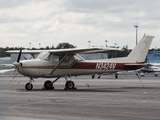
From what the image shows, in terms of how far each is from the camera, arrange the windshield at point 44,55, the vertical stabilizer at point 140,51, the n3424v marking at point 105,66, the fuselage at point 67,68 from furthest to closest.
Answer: the vertical stabilizer at point 140,51
the n3424v marking at point 105,66
the windshield at point 44,55
the fuselage at point 67,68

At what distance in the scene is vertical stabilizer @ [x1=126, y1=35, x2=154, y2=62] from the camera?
30406 mm

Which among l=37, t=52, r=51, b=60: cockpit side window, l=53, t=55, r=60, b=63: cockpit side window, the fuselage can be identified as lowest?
the fuselage

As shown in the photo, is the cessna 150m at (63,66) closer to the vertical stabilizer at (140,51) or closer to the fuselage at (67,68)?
the fuselage at (67,68)

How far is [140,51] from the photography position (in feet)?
101

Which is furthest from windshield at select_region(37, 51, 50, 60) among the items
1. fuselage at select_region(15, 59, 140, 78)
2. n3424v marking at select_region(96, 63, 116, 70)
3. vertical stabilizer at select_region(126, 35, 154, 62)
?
vertical stabilizer at select_region(126, 35, 154, 62)

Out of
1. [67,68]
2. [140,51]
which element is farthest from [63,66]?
[140,51]

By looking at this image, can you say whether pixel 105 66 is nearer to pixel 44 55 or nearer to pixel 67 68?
pixel 67 68

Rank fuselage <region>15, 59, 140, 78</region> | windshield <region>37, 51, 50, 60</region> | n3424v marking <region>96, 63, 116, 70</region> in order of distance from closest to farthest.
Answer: fuselage <region>15, 59, 140, 78</region> → windshield <region>37, 51, 50, 60</region> → n3424v marking <region>96, 63, 116, 70</region>

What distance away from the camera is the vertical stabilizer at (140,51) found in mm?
30406

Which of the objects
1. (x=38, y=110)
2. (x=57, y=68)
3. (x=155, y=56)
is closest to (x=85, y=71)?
(x=57, y=68)

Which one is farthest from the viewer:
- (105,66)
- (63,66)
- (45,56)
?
(105,66)

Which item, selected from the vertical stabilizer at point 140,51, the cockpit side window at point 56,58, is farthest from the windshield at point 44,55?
the vertical stabilizer at point 140,51

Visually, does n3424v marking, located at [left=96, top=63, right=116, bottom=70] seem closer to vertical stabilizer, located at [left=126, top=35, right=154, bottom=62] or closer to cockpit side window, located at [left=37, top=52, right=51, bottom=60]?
vertical stabilizer, located at [left=126, top=35, right=154, bottom=62]

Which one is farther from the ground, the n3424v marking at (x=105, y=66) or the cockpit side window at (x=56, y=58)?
the cockpit side window at (x=56, y=58)
